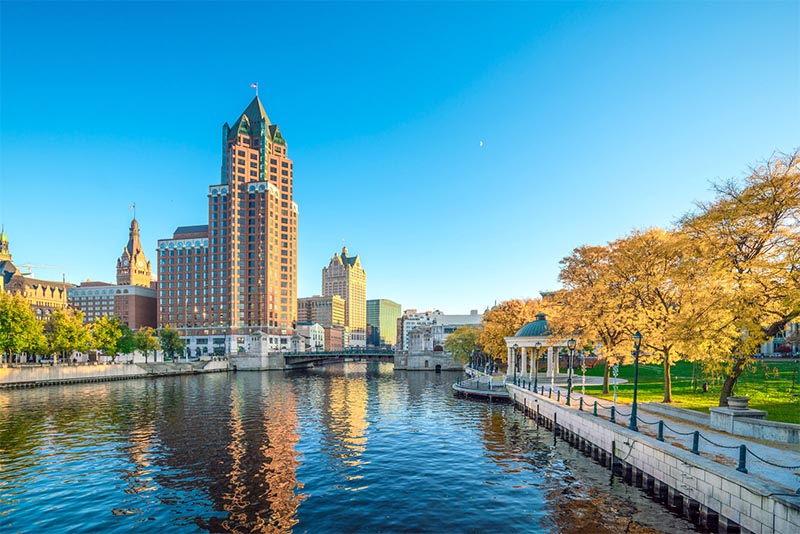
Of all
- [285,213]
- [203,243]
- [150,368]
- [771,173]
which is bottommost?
[150,368]

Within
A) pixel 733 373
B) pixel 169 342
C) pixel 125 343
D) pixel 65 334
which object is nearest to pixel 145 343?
pixel 125 343

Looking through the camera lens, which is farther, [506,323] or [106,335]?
[106,335]

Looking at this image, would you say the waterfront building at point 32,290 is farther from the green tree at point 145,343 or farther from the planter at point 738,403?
the planter at point 738,403

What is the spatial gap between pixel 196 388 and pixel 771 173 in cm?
8622

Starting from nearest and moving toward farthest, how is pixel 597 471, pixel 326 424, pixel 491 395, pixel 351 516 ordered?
pixel 351 516 < pixel 597 471 < pixel 326 424 < pixel 491 395

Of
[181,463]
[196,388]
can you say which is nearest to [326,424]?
[181,463]

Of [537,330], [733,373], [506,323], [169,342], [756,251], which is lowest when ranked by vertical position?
[169,342]

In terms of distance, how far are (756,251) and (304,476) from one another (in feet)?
103

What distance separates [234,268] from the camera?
579 ft

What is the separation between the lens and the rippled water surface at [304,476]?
20672 millimetres

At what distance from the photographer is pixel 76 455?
107ft

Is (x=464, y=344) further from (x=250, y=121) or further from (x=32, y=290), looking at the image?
(x=32, y=290)

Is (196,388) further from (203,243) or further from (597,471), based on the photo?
(203,243)

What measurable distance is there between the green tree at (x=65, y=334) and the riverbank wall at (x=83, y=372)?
17.0 ft
